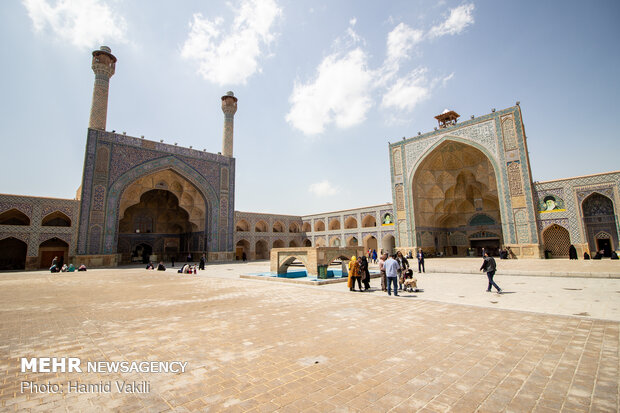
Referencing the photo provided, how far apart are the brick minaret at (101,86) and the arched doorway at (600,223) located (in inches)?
1226

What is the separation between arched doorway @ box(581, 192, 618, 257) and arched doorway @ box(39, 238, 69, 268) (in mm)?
32952

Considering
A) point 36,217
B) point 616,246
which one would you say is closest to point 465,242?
point 616,246

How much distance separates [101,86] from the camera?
20609mm

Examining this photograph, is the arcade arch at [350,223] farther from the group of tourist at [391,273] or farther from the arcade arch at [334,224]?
the group of tourist at [391,273]

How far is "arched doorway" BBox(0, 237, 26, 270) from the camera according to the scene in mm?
19938

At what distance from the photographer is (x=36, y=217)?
59.1ft

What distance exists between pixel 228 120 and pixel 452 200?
20.8 metres

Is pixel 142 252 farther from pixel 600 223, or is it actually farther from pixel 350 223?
pixel 600 223

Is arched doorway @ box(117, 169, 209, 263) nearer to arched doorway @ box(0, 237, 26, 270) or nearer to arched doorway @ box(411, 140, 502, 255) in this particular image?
arched doorway @ box(0, 237, 26, 270)

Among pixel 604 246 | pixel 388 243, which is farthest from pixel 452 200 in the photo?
pixel 604 246

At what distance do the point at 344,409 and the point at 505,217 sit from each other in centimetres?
2033

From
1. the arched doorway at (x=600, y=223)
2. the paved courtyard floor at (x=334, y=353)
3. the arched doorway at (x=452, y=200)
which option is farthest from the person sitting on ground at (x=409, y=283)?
the arched doorway at (x=600, y=223)

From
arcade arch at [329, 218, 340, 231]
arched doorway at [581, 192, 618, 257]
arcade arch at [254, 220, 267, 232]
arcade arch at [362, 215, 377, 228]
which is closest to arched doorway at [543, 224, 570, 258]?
arched doorway at [581, 192, 618, 257]

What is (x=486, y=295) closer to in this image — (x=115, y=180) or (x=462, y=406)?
(x=462, y=406)
